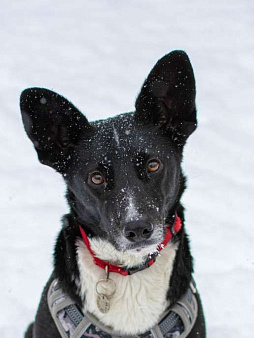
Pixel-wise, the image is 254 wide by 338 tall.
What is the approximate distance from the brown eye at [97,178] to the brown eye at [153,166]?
26cm

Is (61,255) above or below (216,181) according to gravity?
above

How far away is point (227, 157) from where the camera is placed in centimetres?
642

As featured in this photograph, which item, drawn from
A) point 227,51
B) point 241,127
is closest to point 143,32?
point 227,51

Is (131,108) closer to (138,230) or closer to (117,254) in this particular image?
(117,254)

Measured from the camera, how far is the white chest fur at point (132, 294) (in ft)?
10.7

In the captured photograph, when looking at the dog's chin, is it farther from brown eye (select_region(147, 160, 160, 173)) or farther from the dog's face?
brown eye (select_region(147, 160, 160, 173))

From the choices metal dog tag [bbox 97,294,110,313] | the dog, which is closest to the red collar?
the dog

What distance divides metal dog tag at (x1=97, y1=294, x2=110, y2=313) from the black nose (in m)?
0.50

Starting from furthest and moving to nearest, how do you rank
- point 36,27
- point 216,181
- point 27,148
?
point 36,27 → point 27,148 → point 216,181

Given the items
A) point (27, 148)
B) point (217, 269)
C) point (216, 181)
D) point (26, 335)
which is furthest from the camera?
point (27, 148)

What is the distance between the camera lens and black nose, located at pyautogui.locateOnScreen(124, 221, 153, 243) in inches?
112

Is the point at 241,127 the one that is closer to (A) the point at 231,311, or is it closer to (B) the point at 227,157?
(B) the point at 227,157

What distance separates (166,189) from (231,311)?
2.08 meters

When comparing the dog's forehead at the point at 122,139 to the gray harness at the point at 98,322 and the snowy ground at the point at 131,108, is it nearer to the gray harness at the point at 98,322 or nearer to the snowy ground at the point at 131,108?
the gray harness at the point at 98,322
